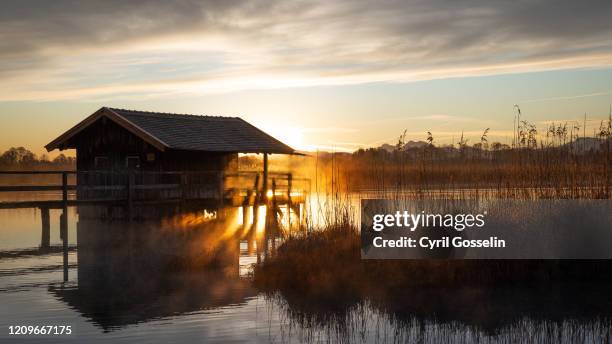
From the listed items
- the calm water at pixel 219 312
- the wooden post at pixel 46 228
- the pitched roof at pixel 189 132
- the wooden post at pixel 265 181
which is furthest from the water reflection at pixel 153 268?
the pitched roof at pixel 189 132

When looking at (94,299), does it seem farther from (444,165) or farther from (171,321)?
(444,165)

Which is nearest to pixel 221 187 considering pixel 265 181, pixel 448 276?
pixel 265 181

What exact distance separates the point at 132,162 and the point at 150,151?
44.4 inches

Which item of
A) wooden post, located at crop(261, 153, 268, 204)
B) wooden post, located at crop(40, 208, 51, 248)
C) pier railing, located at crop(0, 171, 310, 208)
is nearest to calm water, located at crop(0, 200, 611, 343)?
pier railing, located at crop(0, 171, 310, 208)

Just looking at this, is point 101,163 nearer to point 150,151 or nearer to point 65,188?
point 150,151

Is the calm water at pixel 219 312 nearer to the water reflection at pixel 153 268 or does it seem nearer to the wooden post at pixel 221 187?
the water reflection at pixel 153 268

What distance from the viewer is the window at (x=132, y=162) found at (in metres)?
31.6

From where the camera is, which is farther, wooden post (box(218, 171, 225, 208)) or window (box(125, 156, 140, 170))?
window (box(125, 156, 140, 170))

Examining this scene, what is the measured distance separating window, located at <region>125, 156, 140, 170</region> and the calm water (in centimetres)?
998

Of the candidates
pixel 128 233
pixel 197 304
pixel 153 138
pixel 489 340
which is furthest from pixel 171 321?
pixel 153 138

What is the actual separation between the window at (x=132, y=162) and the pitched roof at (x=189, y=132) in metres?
1.57

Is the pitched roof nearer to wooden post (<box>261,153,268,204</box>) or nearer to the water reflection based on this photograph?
wooden post (<box>261,153,268,204</box>)

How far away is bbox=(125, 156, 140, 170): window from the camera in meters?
31.6

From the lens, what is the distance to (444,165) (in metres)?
17.5
